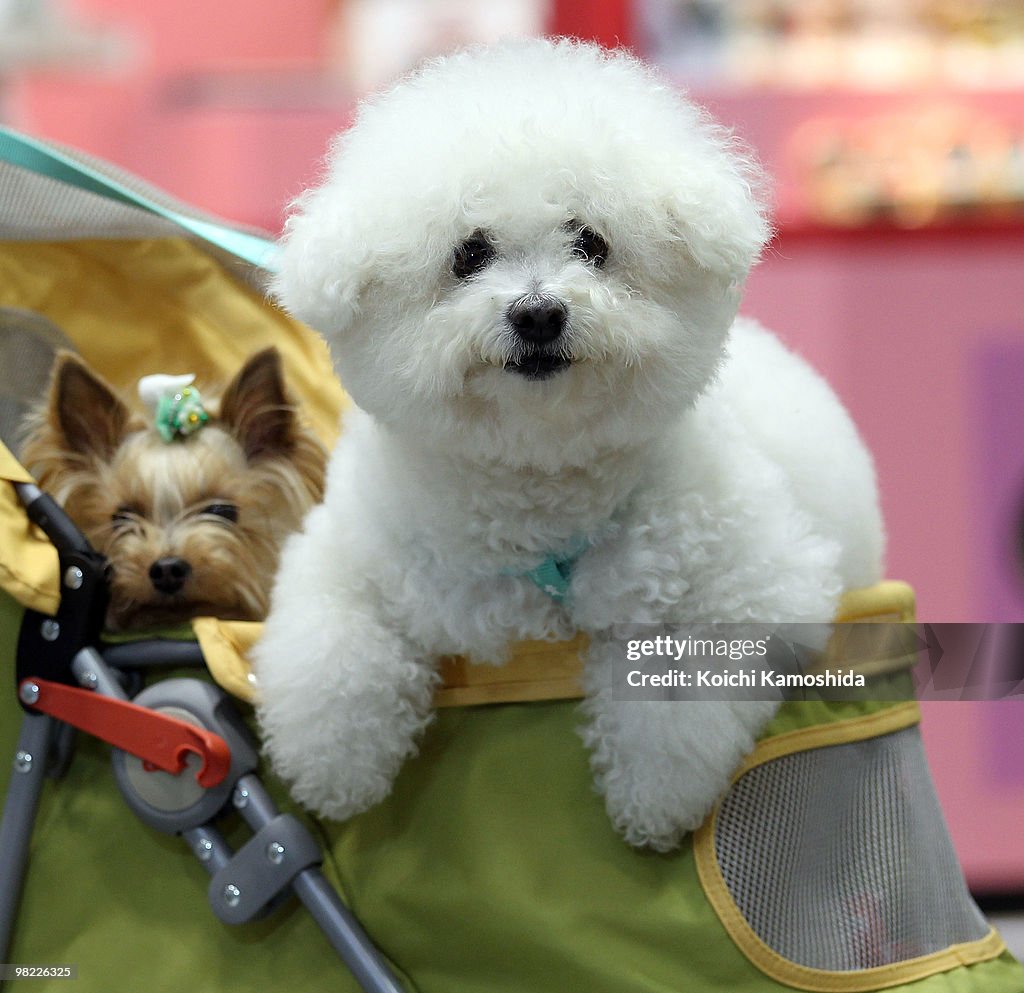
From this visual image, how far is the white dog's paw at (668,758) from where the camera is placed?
0.89m

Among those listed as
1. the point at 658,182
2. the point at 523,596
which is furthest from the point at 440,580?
the point at 658,182

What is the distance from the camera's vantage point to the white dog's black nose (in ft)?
2.66

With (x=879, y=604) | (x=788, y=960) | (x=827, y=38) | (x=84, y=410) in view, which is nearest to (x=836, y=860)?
(x=788, y=960)

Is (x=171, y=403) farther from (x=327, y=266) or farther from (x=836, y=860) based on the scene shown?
(x=836, y=860)

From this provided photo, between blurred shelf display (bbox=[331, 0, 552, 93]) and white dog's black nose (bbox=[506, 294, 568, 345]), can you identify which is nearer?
white dog's black nose (bbox=[506, 294, 568, 345])

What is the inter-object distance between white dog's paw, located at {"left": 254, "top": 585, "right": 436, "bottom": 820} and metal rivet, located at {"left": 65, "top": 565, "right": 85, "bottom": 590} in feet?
0.59

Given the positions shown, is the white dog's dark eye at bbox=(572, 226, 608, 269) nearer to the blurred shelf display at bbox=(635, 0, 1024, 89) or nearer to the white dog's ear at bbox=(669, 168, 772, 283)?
the white dog's ear at bbox=(669, 168, 772, 283)

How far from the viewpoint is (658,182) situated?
0.84 meters

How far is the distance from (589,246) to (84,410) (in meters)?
0.61

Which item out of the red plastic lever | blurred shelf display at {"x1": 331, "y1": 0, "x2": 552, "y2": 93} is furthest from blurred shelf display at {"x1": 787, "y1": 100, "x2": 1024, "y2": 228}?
the red plastic lever

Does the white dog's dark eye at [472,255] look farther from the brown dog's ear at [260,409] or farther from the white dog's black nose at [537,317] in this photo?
the brown dog's ear at [260,409]

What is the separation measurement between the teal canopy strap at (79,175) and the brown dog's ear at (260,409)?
0.10 m

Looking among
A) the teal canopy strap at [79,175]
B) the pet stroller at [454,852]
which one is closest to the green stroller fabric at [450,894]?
the pet stroller at [454,852]

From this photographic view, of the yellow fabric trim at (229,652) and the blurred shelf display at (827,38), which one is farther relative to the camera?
the blurred shelf display at (827,38)
